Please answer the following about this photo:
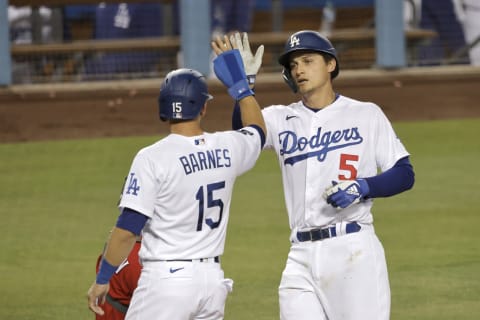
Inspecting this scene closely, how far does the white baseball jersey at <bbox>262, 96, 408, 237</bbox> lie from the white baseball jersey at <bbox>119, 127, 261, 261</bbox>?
0.42 meters

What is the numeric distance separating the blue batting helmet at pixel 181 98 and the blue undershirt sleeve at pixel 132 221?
47cm

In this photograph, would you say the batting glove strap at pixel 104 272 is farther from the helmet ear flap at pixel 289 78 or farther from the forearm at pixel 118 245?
the helmet ear flap at pixel 289 78

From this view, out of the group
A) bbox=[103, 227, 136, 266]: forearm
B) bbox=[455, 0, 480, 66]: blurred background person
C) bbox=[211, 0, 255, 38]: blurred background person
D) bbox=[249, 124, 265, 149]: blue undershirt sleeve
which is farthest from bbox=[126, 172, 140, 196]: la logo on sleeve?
bbox=[455, 0, 480, 66]: blurred background person

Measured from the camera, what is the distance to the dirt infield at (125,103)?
1417 centimetres

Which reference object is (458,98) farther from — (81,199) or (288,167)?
(288,167)

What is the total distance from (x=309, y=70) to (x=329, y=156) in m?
0.44

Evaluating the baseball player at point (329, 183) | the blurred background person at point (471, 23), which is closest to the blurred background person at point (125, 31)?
the blurred background person at point (471, 23)

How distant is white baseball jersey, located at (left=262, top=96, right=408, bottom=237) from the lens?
4992 millimetres

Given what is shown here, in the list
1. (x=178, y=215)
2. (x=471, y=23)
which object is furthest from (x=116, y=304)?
(x=471, y=23)

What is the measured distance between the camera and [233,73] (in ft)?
16.6

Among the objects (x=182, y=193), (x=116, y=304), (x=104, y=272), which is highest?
(x=182, y=193)

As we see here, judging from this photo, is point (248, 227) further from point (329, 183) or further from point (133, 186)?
point (133, 186)

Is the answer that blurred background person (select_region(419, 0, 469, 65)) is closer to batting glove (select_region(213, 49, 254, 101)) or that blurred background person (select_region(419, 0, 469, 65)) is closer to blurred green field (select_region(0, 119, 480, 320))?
blurred green field (select_region(0, 119, 480, 320))

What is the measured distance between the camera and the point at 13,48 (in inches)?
570
